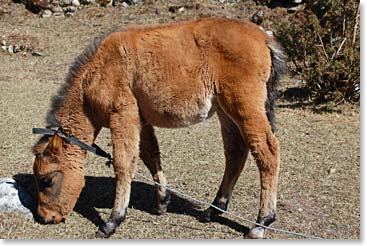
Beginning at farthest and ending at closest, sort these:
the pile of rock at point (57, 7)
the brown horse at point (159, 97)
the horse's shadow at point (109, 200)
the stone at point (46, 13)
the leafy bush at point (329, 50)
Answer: the pile of rock at point (57, 7) < the stone at point (46, 13) < the leafy bush at point (329, 50) < the horse's shadow at point (109, 200) < the brown horse at point (159, 97)

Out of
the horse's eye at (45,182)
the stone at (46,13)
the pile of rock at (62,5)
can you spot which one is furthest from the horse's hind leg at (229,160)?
the stone at (46,13)

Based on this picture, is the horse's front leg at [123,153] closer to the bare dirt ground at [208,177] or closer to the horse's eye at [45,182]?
the bare dirt ground at [208,177]

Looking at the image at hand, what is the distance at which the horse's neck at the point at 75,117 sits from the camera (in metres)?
5.81

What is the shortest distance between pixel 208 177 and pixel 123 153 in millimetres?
2006

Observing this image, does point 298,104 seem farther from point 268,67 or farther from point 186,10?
point 186,10

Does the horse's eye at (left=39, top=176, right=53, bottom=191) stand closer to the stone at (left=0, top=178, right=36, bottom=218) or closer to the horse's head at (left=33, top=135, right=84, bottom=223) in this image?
the horse's head at (left=33, top=135, right=84, bottom=223)

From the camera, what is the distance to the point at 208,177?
7355 mm

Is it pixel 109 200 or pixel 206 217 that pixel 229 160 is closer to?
pixel 206 217

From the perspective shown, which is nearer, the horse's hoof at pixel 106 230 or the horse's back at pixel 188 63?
the horse's back at pixel 188 63

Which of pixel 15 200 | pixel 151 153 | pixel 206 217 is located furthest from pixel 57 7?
pixel 206 217

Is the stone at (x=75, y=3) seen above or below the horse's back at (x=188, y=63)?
below

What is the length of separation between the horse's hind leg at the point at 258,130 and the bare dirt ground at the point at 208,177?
16.3 inches

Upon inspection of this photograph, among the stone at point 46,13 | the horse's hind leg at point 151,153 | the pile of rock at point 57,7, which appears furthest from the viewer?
the pile of rock at point 57,7

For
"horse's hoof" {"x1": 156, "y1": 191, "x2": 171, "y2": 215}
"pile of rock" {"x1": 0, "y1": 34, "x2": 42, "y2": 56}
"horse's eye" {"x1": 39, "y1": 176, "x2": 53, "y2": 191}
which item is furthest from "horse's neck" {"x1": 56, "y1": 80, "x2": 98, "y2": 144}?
"pile of rock" {"x1": 0, "y1": 34, "x2": 42, "y2": 56}
